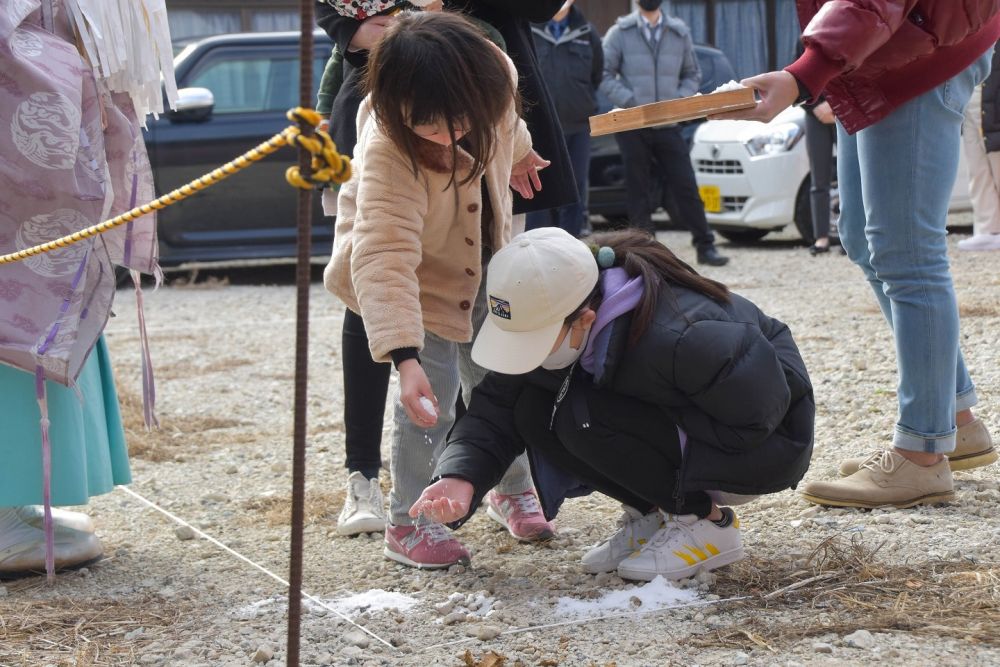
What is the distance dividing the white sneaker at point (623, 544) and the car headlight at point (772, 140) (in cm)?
592

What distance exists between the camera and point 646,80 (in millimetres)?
7680

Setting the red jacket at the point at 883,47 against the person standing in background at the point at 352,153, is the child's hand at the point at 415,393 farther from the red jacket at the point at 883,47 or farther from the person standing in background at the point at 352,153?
the red jacket at the point at 883,47

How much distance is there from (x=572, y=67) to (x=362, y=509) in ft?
16.3

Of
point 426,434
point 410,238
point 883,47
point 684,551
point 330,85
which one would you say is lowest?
point 684,551

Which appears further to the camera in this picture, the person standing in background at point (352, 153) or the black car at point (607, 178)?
the black car at point (607, 178)

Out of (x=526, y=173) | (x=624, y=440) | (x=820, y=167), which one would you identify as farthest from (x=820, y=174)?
(x=624, y=440)

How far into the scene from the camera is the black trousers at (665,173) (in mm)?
7391

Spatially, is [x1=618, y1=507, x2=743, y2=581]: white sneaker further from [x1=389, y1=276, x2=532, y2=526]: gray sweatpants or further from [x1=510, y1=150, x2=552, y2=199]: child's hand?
[x1=510, y1=150, x2=552, y2=199]: child's hand

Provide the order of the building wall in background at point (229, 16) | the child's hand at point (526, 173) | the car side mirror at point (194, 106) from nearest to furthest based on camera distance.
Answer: the child's hand at point (526, 173), the car side mirror at point (194, 106), the building wall in background at point (229, 16)

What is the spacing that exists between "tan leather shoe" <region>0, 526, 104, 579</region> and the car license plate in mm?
6228

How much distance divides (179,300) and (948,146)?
5.68 metres

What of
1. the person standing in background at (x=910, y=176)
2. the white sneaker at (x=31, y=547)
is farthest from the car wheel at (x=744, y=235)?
the white sneaker at (x=31, y=547)

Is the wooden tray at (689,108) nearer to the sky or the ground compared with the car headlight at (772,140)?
nearer to the sky

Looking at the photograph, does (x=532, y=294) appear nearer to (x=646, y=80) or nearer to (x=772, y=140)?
(x=646, y=80)
